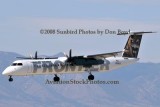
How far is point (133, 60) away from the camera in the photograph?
371ft

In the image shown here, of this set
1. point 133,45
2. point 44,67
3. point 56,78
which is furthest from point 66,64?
point 133,45

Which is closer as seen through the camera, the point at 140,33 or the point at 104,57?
the point at 104,57

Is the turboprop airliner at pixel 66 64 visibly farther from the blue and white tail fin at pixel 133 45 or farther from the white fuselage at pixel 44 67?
the blue and white tail fin at pixel 133 45

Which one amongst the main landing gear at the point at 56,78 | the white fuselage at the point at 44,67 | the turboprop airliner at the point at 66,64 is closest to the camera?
the white fuselage at the point at 44,67

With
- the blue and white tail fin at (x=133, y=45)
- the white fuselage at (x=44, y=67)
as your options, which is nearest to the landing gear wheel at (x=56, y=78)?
the white fuselage at (x=44, y=67)

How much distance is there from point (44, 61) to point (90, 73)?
320 inches

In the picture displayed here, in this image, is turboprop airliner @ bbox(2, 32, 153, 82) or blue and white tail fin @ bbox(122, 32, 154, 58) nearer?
turboprop airliner @ bbox(2, 32, 153, 82)

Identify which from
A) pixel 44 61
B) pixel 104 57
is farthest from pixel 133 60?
pixel 44 61

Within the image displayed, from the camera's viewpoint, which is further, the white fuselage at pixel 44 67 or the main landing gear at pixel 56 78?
the main landing gear at pixel 56 78

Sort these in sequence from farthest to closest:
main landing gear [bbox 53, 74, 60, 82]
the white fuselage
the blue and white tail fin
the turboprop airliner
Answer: the blue and white tail fin
main landing gear [bbox 53, 74, 60, 82]
the turboprop airliner
the white fuselage

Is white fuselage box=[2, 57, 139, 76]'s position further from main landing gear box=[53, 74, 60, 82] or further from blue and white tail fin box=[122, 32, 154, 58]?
blue and white tail fin box=[122, 32, 154, 58]

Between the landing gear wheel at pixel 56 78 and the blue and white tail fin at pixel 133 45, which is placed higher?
the blue and white tail fin at pixel 133 45

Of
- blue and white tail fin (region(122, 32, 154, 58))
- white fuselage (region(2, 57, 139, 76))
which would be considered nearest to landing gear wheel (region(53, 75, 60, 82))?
white fuselage (region(2, 57, 139, 76))

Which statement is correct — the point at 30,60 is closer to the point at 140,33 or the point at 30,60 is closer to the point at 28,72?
the point at 28,72
